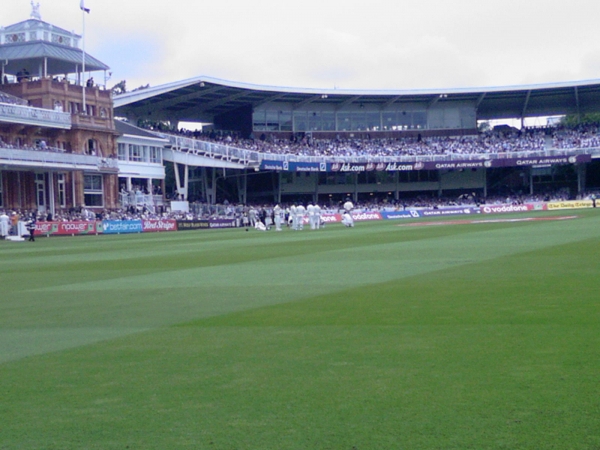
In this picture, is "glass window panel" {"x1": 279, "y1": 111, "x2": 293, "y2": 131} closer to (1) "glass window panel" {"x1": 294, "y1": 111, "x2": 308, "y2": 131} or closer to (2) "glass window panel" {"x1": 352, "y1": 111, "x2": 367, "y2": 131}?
(1) "glass window panel" {"x1": 294, "y1": 111, "x2": 308, "y2": 131}

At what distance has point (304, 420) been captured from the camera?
580cm

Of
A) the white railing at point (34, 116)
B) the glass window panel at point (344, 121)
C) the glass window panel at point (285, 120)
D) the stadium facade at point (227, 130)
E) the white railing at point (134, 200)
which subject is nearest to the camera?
the white railing at point (34, 116)

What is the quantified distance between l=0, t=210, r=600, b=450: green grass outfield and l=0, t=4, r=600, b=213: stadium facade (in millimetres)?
47683

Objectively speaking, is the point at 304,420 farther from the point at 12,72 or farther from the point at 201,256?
the point at 12,72

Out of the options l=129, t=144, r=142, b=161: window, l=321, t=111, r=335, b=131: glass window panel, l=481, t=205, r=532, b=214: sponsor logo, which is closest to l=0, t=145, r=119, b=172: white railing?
l=129, t=144, r=142, b=161: window

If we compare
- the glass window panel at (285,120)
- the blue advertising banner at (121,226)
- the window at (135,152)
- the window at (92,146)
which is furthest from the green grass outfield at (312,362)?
the glass window panel at (285,120)

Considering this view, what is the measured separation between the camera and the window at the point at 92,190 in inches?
2648

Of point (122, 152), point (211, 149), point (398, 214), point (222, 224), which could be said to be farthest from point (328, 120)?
point (222, 224)

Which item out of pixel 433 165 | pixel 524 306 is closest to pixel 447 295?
pixel 524 306

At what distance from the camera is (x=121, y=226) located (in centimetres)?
5828

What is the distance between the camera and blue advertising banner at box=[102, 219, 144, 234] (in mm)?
57312

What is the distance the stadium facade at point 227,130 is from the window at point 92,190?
3.4 inches

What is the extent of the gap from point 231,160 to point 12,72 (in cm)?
2175

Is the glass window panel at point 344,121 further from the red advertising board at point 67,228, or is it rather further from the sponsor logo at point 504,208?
the red advertising board at point 67,228
